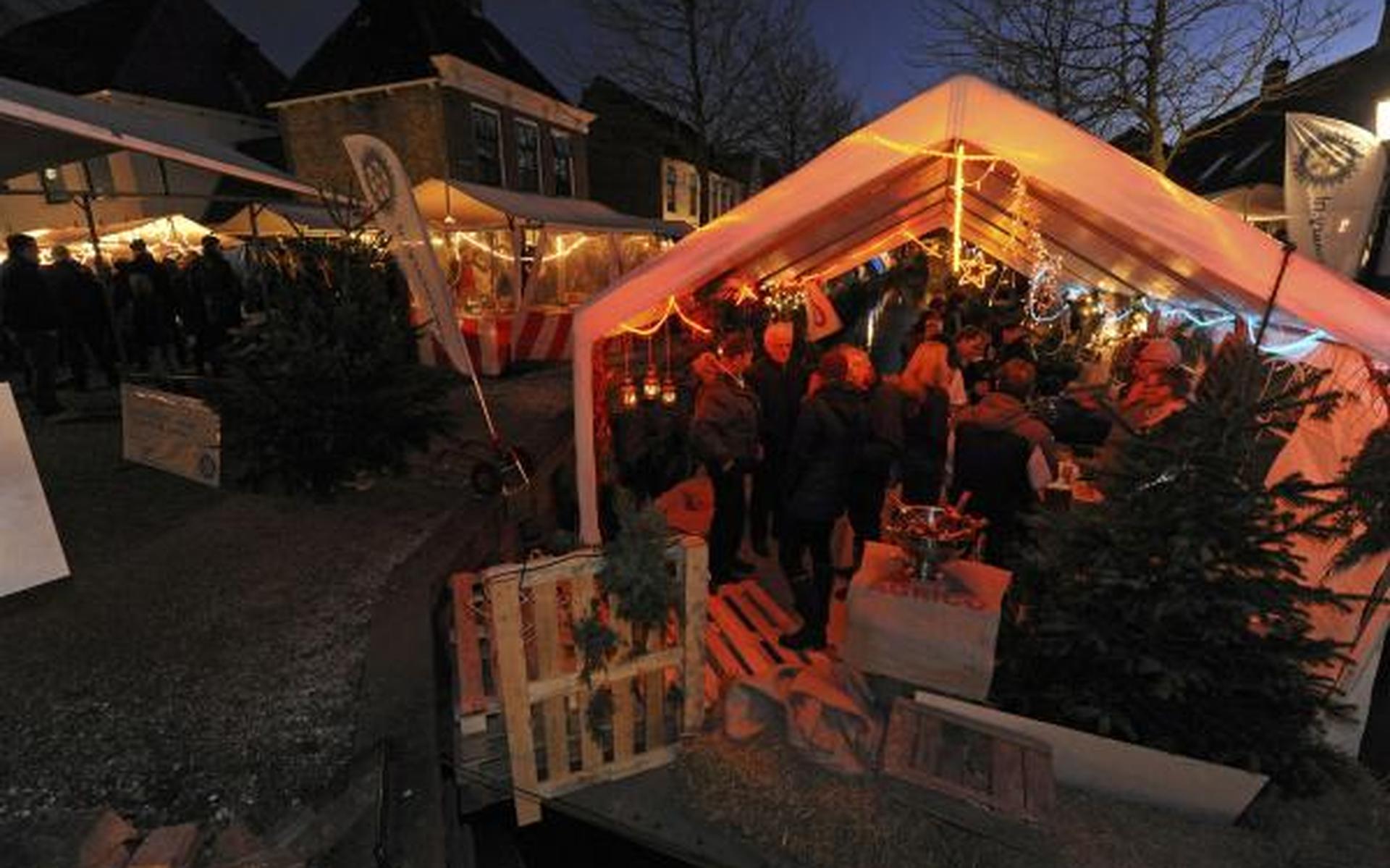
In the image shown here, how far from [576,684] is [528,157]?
79.3ft

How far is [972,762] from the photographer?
3074 millimetres

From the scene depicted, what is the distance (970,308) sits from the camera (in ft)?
41.7

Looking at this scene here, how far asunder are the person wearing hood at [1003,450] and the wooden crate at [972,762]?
5.62ft

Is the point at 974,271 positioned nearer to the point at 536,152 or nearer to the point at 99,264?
the point at 99,264

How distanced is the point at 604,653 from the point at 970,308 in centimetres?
1147

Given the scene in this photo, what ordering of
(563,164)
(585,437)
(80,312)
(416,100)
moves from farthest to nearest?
(563,164), (416,100), (80,312), (585,437)

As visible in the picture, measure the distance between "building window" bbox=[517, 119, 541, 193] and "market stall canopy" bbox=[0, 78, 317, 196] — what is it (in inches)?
626

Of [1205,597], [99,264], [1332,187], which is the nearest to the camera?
[1205,597]

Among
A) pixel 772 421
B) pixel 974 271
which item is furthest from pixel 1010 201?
pixel 974 271

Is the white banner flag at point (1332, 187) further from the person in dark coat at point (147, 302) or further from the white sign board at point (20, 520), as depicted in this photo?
the person in dark coat at point (147, 302)

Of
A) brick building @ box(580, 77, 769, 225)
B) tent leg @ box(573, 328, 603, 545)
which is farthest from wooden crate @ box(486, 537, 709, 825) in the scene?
brick building @ box(580, 77, 769, 225)

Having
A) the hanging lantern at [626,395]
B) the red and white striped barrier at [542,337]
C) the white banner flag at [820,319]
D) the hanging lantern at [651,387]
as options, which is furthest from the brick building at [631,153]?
the hanging lantern at [626,395]

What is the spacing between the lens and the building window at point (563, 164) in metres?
25.6

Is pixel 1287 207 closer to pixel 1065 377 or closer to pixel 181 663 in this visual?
pixel 1065 377
